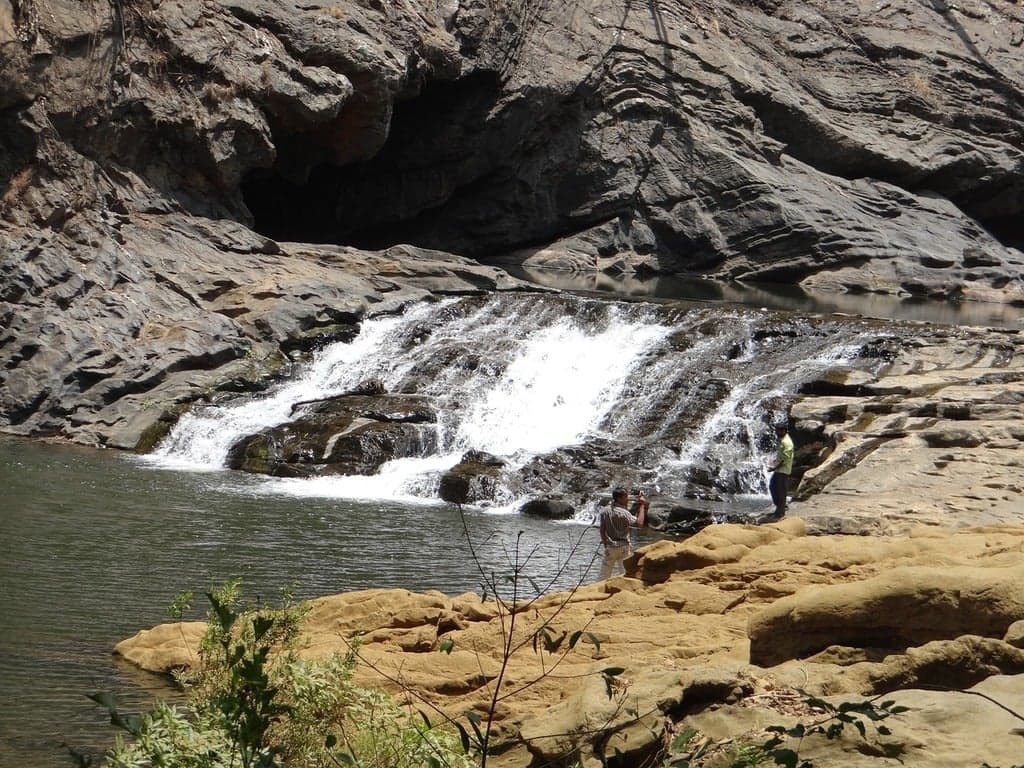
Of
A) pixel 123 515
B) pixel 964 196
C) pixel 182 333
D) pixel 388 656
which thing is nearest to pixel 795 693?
pixel 388 656

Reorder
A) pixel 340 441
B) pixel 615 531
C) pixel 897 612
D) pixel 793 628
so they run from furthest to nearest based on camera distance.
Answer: pixel 340 441, pixel 615 531, pixel 793 628, pixel 897 612

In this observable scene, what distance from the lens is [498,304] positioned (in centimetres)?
2908

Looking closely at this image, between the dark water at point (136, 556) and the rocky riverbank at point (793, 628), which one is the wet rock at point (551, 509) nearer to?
the dark water at point (136, 556)

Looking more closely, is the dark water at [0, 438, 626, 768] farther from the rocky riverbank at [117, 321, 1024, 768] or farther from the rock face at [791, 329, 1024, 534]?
the rock face at [791, 329, 1024, 534]

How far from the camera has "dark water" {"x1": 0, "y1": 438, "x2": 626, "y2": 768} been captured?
990 centimetres

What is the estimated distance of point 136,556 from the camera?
14.9 metres

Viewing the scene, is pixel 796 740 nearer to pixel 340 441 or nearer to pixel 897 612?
pixel 897 612

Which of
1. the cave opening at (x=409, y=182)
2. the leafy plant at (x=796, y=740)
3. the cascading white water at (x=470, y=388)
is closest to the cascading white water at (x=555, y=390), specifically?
the cascading white water at (x=470, y=388)

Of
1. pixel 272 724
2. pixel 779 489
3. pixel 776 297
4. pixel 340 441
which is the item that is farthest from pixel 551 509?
pixel 776 297

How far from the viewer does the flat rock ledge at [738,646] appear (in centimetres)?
632

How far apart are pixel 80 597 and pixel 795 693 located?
27.2 feet

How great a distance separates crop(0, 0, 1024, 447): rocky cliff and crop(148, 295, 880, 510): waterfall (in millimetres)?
→ 1170

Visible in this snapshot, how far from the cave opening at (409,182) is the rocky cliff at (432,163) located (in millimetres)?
86

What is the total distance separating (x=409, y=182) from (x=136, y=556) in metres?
26.3
